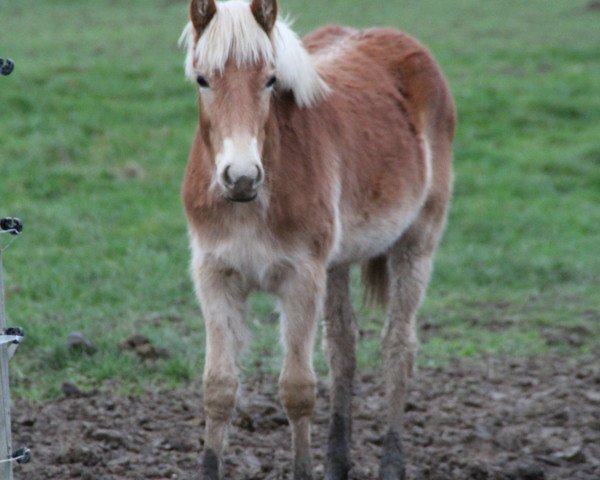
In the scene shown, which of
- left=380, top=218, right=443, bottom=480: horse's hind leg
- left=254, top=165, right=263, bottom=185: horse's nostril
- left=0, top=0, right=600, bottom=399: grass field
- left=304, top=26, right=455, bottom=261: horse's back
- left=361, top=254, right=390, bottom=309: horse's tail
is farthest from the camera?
left=0, top=0, right=600, bottom=399: grass field

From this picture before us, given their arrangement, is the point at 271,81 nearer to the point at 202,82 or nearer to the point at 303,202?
the point at 202,82

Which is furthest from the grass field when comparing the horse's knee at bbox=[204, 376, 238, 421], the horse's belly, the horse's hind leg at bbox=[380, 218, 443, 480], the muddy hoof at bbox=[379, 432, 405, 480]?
the horse's knee at bbox=[204, 376, 238, 421]

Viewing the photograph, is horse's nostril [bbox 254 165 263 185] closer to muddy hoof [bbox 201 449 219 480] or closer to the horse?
the horse

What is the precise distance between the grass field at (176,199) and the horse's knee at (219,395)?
1.85 m

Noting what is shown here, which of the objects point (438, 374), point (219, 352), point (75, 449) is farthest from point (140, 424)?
point (438, 374)

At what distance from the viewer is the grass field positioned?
302 inches

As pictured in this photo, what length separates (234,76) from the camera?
428 centimetres

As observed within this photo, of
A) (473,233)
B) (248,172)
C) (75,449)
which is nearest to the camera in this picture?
(248,172)

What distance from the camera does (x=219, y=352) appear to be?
15.4 ft

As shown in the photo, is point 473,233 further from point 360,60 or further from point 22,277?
point 360,60

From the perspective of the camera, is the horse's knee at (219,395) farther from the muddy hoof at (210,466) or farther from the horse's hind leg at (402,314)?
the horse's hind leg at (402,314)

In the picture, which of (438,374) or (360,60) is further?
(438,374)

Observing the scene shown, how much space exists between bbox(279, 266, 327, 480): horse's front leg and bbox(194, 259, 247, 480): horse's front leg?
0.21 metres

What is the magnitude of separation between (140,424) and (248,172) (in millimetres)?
2285
